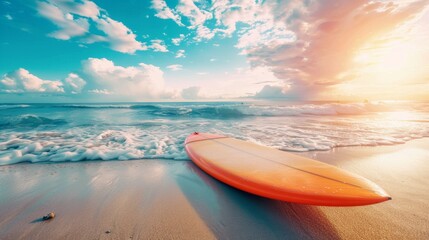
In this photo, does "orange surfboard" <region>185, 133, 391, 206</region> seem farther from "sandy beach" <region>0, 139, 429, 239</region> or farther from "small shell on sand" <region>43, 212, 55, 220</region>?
"small shell on sand" <region>43, 212, 55, 220</region>

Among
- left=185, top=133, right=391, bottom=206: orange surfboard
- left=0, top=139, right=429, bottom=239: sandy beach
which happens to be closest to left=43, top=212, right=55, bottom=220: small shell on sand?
left=0, top=139, right=429, bottom=239: sandy beach

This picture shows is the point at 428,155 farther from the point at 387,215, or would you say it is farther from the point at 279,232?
the point at 279,232

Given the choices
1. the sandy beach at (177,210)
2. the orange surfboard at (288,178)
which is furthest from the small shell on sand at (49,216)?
the orange surfboard at (288,178)

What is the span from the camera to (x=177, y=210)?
6.32 feet

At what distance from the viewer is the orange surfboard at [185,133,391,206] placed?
60.4 inches

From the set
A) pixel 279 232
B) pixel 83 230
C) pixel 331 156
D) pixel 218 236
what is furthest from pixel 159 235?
pixel 331 156

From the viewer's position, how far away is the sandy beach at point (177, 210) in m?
1.58

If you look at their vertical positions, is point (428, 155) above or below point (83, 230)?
above

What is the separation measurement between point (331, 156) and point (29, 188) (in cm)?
512

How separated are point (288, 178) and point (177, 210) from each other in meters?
1.23

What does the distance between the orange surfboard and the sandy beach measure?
9.1 inches

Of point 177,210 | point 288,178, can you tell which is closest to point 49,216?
point 177,210

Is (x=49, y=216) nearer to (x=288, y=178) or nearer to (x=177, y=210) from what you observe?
(x=177, y=210)

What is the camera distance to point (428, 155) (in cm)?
382
